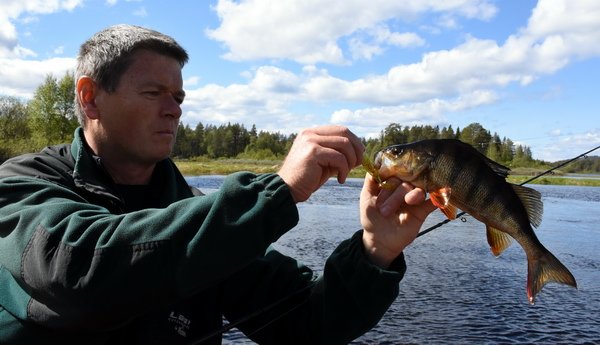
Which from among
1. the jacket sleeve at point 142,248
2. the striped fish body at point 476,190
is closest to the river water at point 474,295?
the striped fish body at point 476,190

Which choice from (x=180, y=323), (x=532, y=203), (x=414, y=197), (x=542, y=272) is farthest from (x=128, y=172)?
(x=542, y=272)

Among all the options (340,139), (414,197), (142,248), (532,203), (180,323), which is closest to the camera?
(142,248)

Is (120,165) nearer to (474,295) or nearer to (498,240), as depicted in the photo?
(498,240)

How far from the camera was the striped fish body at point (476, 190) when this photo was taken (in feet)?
9.42

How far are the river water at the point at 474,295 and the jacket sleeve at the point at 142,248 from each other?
728cm

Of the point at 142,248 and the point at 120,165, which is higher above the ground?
the point at 120,165

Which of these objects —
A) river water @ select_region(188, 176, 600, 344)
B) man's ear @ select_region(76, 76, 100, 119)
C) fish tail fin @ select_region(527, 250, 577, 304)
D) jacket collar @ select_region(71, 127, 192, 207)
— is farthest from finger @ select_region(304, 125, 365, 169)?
river water @ select_region(188, 176, 600, 344)

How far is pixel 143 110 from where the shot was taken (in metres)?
2.71

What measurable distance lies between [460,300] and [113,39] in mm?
9902

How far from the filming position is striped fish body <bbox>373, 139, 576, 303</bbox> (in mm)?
2871

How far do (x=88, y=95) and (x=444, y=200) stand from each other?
206 cm

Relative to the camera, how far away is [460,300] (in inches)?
431

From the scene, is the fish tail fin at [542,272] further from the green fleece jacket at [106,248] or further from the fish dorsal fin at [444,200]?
the green fleece jacket at [106,248]

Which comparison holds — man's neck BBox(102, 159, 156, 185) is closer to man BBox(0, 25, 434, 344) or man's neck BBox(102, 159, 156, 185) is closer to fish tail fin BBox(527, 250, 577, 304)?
man BBox(0, 25, 434, 344)
